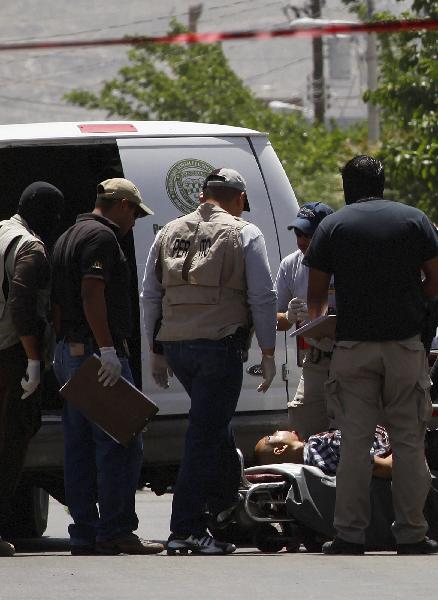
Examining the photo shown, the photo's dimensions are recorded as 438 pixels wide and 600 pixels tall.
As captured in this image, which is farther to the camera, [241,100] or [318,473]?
[241,100]

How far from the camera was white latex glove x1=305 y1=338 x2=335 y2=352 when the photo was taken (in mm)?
9258

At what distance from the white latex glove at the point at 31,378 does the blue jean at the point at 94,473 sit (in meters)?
0.11

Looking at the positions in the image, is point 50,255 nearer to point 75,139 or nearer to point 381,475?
point 75,139

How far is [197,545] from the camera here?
8477 mm

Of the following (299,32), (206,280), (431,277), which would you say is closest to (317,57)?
(206,280)

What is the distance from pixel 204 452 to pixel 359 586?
1649 mm

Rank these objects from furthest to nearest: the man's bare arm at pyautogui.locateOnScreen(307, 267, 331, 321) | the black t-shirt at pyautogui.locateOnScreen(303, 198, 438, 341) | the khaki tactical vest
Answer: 1. the khaki tactical vest
2. the man's bare arm at pyautogui.locateOnScreen(307, 267, 331, 321)
3. the black t-shirt at pyautogui.locateOnScreen(303, 198, 438, 341)

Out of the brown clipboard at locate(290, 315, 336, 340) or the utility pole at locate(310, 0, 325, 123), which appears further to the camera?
the utility pole at locate(310, 0, 325, 123)

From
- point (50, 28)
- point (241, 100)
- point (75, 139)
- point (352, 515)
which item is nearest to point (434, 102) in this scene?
point (75, 139)

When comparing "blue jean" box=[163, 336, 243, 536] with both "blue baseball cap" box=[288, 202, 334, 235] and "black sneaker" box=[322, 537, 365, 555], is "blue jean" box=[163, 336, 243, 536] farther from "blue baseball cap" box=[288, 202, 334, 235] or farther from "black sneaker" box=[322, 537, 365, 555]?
"blue baseball cap" box=[288, 202, 334, 235]

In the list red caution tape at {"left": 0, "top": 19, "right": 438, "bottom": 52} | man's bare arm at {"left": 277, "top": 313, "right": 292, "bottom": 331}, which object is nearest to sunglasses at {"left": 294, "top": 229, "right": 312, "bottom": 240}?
man's bare arm at {"left": 277, "top": 313, "right": 292, "bottom": 331}

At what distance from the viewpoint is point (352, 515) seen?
8.20 meters

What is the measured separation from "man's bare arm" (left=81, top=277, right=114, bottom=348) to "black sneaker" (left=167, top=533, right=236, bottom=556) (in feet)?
3.19

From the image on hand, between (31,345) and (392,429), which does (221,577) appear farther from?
(31,345)
